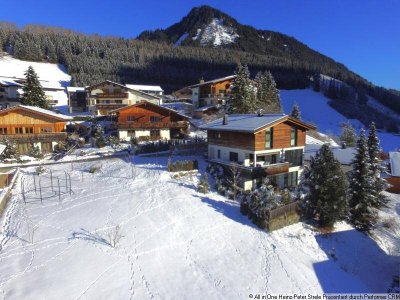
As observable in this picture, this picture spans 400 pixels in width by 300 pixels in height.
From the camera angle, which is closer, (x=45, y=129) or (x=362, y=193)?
(x=362, y=193)

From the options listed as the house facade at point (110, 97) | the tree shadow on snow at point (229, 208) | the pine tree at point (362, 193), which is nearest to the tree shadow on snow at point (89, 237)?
the tree shadow on snow at point (229, 208)

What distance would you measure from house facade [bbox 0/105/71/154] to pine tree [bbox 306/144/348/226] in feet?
100.0

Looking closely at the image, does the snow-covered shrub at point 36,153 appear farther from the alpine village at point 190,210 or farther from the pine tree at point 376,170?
the pine tree at point 376,170

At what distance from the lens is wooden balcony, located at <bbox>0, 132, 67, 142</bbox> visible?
37875 mm

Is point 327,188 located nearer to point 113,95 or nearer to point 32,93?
point 32,93

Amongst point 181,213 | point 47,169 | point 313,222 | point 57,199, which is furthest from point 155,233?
point 47,169

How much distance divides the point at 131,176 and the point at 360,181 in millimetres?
19831

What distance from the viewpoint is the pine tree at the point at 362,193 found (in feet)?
86.6

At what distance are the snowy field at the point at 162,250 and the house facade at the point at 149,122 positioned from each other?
17.3 m

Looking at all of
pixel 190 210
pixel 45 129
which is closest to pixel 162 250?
pixel 190 210

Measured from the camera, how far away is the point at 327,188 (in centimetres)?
2416

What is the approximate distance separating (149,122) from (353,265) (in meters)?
31.5

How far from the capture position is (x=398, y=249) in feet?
83.3

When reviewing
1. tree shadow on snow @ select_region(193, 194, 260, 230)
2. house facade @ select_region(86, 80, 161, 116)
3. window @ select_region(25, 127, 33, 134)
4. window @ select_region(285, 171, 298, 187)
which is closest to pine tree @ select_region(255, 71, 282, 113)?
house facade @ select_region(86, 80, 161, 116)
